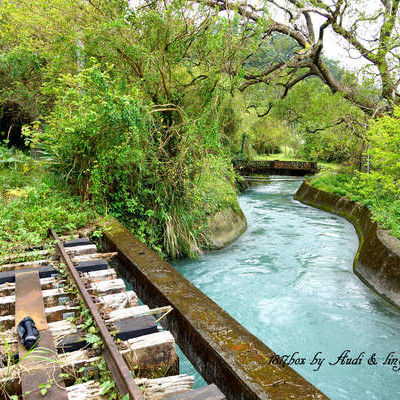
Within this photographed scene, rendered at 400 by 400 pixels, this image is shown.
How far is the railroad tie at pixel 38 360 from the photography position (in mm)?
2072

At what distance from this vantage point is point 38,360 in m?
2.33

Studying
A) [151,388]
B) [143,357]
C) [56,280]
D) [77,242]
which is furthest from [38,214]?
[151,388]

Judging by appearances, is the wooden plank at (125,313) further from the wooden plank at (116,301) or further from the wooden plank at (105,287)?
the wooden plank at (105,287)

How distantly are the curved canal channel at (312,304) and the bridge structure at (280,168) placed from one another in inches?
515

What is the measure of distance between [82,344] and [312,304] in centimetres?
450

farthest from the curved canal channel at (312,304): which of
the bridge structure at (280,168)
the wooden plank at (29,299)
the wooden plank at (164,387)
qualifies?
the bridge structure at (280,168)

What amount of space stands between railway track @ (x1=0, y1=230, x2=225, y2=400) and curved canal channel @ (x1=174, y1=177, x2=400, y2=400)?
2493 mm

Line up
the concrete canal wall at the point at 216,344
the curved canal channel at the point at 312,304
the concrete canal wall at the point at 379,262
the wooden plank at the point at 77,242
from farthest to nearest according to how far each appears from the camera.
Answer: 1. the concrete canal wall at the point at 379,262
2. the wooden plank at the point at 77,242
3. the curved canal channel at the point at 312,304
4. the concrete canal wall at the point at 216,344

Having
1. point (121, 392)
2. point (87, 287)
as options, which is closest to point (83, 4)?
point (87, 287)

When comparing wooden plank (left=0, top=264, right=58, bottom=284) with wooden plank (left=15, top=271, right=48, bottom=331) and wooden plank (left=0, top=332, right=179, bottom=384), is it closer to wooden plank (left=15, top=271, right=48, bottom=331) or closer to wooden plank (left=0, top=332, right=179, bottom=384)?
wooden plank (left=15, top=271, right=48, bottom=331)

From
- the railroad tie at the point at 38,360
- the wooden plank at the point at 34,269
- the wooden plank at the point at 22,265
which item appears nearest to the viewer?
the railroad tie at the point at 38,360

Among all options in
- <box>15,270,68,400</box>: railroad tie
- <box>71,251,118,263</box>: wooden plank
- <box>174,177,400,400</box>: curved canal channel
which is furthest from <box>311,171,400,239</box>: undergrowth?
<box>15,270,68,400</box>: railroad tie

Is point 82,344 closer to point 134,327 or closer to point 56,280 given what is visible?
point 134,327

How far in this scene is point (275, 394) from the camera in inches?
82.8
